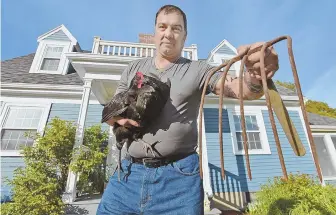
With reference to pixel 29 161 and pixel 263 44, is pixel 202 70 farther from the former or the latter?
pixel 29 161

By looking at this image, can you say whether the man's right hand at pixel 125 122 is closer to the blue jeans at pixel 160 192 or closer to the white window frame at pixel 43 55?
the blue jeans at pixel 160 192

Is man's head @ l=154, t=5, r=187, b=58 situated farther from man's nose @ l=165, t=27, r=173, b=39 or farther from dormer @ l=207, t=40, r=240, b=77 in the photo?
dormer @ l=207, t=40, r=240, b=77

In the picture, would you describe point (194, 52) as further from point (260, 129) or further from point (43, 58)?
point (43, 58)

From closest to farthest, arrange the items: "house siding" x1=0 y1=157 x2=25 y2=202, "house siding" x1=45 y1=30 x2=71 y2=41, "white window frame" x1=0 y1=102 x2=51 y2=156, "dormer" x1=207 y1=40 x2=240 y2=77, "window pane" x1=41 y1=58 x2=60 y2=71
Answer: "house siding" x1=0 y1=157 x2=25 y2=202 → "white window frame" x1=0 y1=102 x2=51 y2=156 → "window pane" x1=41 y1=58 x2=60 y2=71 → "house siding" x1=45 y1=30 x2=71 y2=41 → "dormer" x1=207 y1=40 x2=240 y2=77

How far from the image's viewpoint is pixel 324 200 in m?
4.37

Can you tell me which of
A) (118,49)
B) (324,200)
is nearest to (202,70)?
(324,200)

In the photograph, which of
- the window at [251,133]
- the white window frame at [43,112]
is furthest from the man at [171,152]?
the window at [251,133]

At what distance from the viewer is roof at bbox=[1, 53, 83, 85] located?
8220mm

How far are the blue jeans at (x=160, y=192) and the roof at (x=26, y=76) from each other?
8018 millimetres

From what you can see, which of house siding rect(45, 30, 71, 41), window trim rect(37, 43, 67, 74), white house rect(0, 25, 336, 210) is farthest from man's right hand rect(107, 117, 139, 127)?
house siding rect(45, 30, 71, 41)

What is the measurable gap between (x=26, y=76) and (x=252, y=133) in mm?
10252

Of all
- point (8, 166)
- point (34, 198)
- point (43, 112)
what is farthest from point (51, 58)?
point (34, 198)

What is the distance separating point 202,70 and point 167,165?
770 mm

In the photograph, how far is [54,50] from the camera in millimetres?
9953
